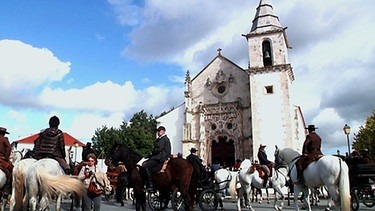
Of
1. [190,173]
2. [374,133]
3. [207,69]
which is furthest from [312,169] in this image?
[374,133]

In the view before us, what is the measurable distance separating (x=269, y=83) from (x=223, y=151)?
7685mm

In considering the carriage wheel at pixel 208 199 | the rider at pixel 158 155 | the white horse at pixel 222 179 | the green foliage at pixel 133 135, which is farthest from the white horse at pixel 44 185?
the green foliage at pixel 133 135

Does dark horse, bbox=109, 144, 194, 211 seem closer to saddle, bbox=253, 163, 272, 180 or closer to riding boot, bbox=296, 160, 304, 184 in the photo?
riding boot, bbox=296, 160, 304, 184

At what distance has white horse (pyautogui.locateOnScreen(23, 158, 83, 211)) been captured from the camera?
7.57 metres

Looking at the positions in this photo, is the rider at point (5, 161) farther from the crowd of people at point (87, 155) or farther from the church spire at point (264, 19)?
the church spire at point (264, 19)

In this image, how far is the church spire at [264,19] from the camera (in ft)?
111

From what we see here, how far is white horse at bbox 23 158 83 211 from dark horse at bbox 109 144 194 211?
2.30m

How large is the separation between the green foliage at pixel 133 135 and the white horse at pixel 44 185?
942 inches

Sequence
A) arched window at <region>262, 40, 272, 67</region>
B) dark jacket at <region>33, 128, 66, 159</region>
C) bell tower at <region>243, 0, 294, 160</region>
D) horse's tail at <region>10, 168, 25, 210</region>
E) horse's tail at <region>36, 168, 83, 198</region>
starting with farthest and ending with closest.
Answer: arched window at <region>262, 40, 272, 67</region> → bell tower at <region>243, 0, 294, 160</region> → dark jacket at <region>33, 128, 66, 159</region> → horse's tail at <region>10, 168, 25, 210</region> → horse's tail at <region>36, 168, 83, 198</region>

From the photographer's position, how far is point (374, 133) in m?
42.9

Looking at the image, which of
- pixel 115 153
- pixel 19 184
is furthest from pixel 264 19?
pixel 19 184

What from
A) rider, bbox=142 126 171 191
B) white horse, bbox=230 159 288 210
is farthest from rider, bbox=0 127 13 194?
white horse, bbox=230 159 288 210

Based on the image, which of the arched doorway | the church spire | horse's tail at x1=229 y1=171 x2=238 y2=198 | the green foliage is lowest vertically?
horse's tail at x1=229 y1=171 x2=238 y2=198

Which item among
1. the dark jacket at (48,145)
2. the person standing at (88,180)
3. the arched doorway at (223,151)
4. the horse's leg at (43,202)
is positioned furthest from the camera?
the arched doorway at (223,151)
